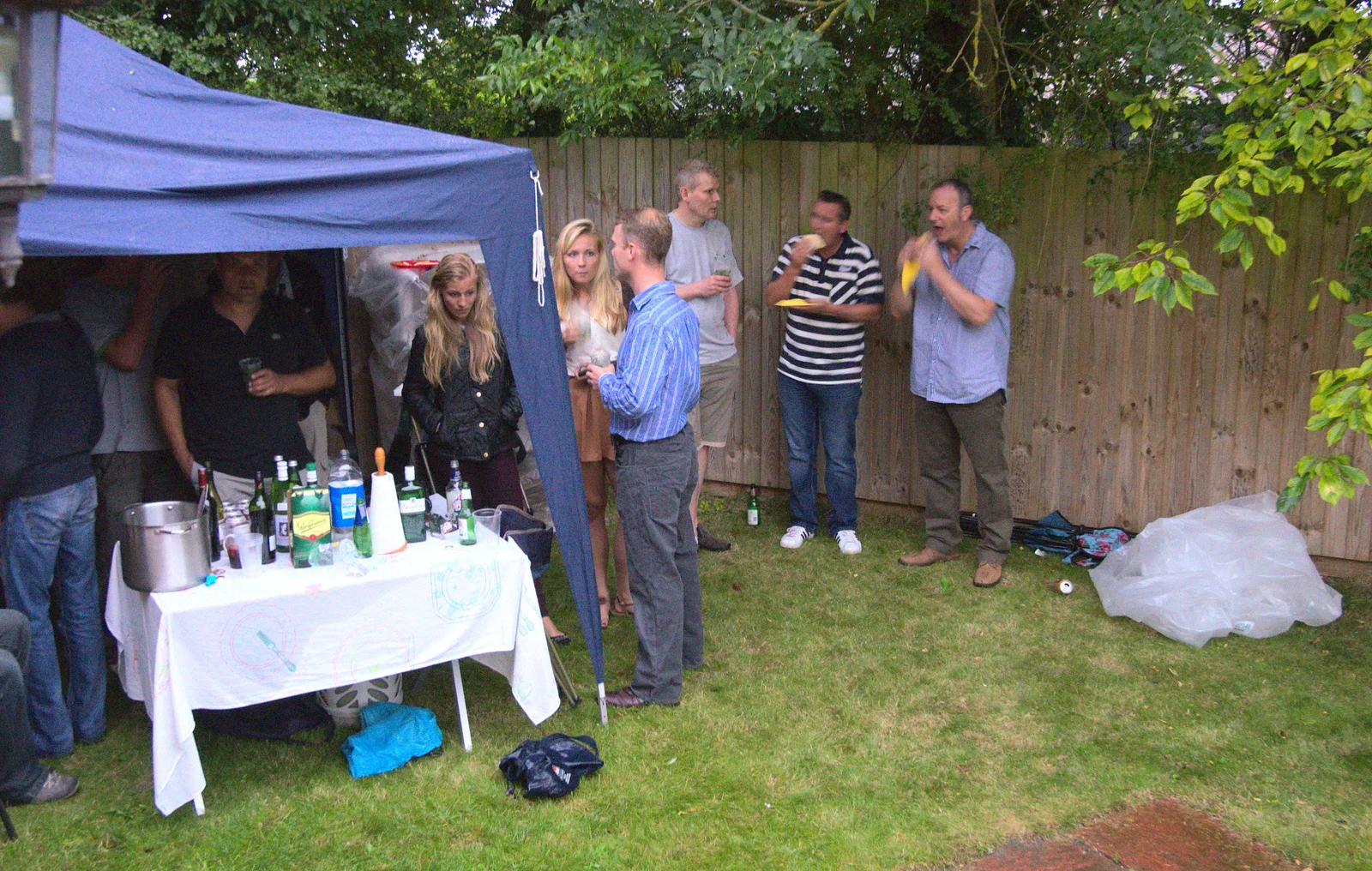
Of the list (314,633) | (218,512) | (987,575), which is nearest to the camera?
(314,633)

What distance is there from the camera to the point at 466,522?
351 cm

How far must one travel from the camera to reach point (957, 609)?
15.7 ft

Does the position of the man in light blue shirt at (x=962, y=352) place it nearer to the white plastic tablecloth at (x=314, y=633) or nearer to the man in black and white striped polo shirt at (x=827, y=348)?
the man in black and white striped polo shirt at (x=827, y=348)

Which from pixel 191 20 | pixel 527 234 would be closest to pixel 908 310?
pixel 527 234

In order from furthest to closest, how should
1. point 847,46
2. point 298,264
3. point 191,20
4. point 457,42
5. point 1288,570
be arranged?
point 457,42, point 191,20, point 847,46, point 298,264, point 1288,570

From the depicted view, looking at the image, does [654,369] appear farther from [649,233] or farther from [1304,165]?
[1304,165]

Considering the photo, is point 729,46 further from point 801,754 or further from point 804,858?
point 804,858

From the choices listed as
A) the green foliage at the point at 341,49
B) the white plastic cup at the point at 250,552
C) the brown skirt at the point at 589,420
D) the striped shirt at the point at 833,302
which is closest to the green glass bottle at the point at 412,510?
the white plastic cup at the point at 250,552

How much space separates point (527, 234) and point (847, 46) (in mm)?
3033

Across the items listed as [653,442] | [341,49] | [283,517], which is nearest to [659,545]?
[653,442]

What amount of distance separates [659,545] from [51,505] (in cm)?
185

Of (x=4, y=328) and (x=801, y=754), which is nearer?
(x=4, y=328)

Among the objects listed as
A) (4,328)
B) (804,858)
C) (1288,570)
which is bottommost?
(804,858)

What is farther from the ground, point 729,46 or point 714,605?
point 729,46
